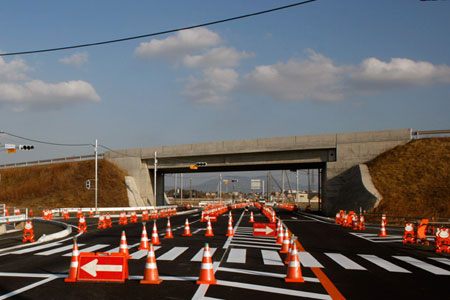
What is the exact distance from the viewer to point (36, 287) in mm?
8234

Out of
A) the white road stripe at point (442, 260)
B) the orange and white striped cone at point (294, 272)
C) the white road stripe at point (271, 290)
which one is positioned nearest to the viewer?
the white road stripe at point (271, 290)

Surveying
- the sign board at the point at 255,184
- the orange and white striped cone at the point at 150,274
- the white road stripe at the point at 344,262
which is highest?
the orange and white striped cone at the point at 150,274

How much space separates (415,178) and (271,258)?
105ft

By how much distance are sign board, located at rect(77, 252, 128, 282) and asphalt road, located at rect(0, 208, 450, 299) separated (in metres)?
0.21

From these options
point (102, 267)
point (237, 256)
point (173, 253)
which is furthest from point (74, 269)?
point (237, 256)

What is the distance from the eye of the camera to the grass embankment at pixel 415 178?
34875mm

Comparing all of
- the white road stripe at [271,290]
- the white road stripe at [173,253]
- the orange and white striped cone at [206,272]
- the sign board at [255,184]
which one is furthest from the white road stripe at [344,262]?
the sign board at [255,184]

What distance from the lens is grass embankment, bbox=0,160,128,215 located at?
193 feet

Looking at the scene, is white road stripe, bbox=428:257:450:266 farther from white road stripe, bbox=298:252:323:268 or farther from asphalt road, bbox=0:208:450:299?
white road stripe, bbox=298:252:323:268

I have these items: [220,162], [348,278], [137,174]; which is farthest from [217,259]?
[137,174]

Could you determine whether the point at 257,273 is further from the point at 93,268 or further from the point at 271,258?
the point at 93,268

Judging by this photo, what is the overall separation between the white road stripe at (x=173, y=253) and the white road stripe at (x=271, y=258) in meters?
2.59

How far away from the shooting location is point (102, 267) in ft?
29.3

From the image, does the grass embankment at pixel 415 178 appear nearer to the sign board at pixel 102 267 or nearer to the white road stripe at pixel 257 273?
the white road stripe at pixel 257 273
